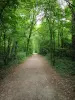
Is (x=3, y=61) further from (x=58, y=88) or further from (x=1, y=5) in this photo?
(x=58, y=88)

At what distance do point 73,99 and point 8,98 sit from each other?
3.03 metres

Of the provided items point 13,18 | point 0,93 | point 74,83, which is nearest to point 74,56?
point 74,83

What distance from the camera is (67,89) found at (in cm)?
749

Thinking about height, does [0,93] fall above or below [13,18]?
below

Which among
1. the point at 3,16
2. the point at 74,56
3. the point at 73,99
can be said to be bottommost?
the point at 73,99

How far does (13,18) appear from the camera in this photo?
1170cm

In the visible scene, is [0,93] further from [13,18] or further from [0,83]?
[13,18]

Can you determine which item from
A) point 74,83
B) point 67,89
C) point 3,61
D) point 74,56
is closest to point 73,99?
point 67,89

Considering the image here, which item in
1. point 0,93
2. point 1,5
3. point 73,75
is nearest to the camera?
point 0,93

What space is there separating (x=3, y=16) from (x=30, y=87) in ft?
20.2

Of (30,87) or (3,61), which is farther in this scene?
(3,61)

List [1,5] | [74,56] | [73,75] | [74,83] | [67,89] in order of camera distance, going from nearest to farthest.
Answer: [67,89] → [74,83] → [1,5] → [73,75] → [74,56]

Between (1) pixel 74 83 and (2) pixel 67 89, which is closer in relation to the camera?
(2) pixel 67 89

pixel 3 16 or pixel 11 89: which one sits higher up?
pixel 3 16
